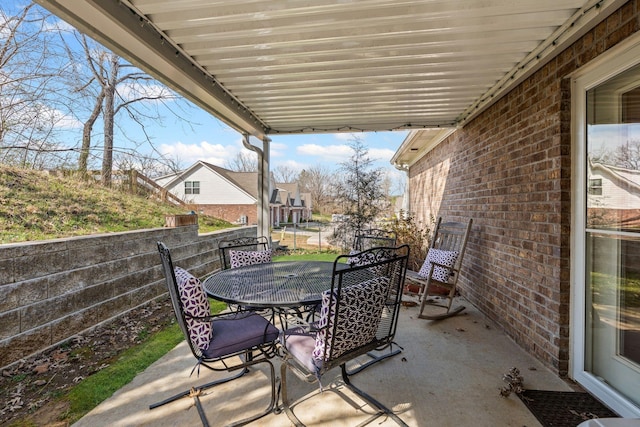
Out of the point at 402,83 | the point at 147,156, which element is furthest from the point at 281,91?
the point at 147,156

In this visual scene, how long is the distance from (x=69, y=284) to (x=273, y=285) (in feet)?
6.51

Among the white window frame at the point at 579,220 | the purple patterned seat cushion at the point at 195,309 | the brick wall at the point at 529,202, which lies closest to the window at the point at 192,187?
the brick wall at the point at 529,202

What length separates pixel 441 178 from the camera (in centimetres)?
639

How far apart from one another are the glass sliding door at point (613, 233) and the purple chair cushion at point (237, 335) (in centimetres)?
230

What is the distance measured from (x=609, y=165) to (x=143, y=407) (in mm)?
3591

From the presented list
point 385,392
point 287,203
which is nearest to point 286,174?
point 287,203

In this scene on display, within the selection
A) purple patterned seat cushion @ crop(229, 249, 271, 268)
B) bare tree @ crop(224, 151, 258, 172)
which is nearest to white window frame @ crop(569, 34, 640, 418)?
purple patterned seat cushion @ crop(229, 249, 271, 268)

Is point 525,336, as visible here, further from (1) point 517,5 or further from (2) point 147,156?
(2) point 147,156

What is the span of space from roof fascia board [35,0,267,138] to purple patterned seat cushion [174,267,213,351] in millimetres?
1663

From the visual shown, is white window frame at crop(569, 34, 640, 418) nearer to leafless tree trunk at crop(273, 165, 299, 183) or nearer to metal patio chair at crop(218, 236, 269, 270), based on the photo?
metal patio chair at crop(218, 236, 269, 270)

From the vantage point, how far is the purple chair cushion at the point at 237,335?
208 cm

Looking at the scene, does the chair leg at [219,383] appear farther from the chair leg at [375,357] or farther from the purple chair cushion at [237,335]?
the chair leg at [375,357]

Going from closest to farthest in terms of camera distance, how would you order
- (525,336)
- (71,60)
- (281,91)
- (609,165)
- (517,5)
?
(517,5), (609,165), (525,336), (281,91), (71,60)

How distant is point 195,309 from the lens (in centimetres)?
204
